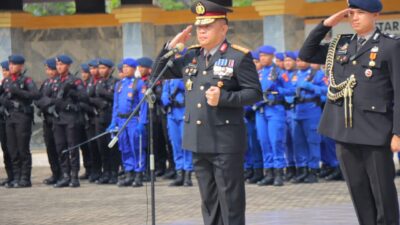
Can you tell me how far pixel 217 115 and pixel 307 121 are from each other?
24.3 feet

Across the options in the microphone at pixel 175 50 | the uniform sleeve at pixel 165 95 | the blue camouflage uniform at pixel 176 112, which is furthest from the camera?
the uniform sleeve at pixel 165 95

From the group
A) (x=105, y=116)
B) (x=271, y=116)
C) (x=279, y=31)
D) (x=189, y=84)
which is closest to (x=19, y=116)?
(x=105, y=116)

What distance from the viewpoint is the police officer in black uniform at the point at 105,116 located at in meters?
16.3

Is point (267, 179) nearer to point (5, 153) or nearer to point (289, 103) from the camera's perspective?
point (289, 103)

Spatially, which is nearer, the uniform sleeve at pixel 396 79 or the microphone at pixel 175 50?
the uniform sleeve at pixel 396 79

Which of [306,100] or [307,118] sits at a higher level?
[306,100]

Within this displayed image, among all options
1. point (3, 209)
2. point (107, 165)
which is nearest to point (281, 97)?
point (107, 165)

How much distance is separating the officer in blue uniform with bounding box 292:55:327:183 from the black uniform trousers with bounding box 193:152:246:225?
707 centimetres

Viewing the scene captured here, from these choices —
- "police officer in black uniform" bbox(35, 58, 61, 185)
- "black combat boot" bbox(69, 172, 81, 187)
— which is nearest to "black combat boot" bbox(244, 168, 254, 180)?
"black combat boot" bbox(69, 172, 81, 187)

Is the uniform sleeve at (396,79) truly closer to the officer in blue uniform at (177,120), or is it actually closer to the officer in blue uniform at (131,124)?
the officer in blue uniform at (177,120)

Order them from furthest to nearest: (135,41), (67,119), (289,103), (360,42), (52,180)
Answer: (135,41) < (52,180) < (67,119) < (289,103) < (360,42)

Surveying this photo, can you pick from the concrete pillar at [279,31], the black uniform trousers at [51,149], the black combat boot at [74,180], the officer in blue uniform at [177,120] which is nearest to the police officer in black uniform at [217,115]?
the officer in blue uniform at [177,120]

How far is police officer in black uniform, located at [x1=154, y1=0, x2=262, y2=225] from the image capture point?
26.9ft

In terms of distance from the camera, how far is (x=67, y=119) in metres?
16.0
